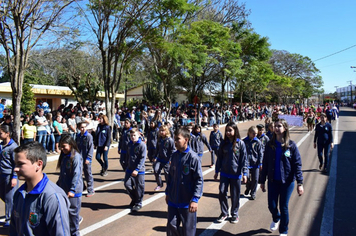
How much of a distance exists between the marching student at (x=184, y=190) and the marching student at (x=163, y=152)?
318 cm

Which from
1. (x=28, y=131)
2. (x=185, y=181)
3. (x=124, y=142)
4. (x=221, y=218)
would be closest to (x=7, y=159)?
(x=185, y=181)

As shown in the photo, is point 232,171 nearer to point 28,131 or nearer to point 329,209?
point 329,209

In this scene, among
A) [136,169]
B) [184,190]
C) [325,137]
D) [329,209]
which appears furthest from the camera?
[325,137]

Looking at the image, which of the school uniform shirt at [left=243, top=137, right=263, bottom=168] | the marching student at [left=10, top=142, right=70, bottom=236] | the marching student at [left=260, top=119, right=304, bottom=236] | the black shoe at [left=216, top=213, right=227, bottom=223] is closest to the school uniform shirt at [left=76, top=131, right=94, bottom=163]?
the black shoe at [left=216, top=213, right=227, bottom=223]

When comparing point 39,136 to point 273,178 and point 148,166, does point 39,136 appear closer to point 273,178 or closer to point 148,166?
point 148,166

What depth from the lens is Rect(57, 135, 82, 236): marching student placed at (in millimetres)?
4266

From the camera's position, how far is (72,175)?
14.5ft

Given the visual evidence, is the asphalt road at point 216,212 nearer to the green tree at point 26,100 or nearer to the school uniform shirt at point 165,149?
the school uniform shirt at point 165,149

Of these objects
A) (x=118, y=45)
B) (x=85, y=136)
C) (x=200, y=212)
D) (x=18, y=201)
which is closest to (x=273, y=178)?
(x=200, y=212)

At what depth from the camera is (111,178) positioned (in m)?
8.39

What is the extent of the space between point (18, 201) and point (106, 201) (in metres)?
4.05

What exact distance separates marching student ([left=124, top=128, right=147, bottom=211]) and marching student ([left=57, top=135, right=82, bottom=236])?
1357 millimetres

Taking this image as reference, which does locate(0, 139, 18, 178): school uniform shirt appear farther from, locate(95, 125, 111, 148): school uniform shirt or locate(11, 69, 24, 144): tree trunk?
locate(11, 69, 24, 144): tree trunk

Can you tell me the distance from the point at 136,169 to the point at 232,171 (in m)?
1.88
